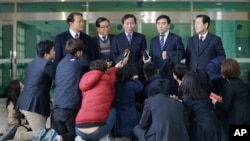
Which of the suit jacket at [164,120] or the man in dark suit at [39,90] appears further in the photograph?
the man in dark suit at [39,90]

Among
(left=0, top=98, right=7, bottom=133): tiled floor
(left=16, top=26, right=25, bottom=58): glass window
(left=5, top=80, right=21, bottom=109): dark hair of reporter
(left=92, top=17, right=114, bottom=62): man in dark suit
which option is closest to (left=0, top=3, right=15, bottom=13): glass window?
(left=16, top=26, right=25, bottom=58): glass window

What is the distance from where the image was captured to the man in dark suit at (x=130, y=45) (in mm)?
5102

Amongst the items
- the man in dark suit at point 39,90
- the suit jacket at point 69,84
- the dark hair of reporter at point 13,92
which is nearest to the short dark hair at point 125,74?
the suit jacket at point 69,84

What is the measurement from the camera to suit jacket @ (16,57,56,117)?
447 centimetres

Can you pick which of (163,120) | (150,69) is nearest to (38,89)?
(150,69)

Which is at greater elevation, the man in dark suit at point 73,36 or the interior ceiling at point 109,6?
the interior ceiling at point 109,6

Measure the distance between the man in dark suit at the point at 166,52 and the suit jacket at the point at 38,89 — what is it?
4.85ft

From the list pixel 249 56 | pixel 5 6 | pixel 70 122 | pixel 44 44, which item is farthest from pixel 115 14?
pixel 70 122

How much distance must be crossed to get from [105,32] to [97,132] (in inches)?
64.8

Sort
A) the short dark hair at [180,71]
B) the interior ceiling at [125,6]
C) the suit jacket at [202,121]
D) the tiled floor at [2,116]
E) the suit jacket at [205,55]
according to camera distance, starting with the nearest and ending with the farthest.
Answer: the suit jacket at [202,121] → the short dark hair at [180,71] → the suit jacket at [205,55] → the tiled floor at [2,116] → the interior ceiling at [125,6]

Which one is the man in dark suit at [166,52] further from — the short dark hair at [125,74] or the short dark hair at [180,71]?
the short dark hair at [125,74]

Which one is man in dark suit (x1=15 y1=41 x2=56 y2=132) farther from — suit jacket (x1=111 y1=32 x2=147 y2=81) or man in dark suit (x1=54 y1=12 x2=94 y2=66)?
suit jacket (x1=111 y1=32 x2=147 y2=81)

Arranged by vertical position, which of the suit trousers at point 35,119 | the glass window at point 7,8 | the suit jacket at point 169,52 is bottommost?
the suit trousers at point 35,119

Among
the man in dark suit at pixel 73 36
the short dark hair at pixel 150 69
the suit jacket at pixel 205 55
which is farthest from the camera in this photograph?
the suit jacket at pixel 205 55
